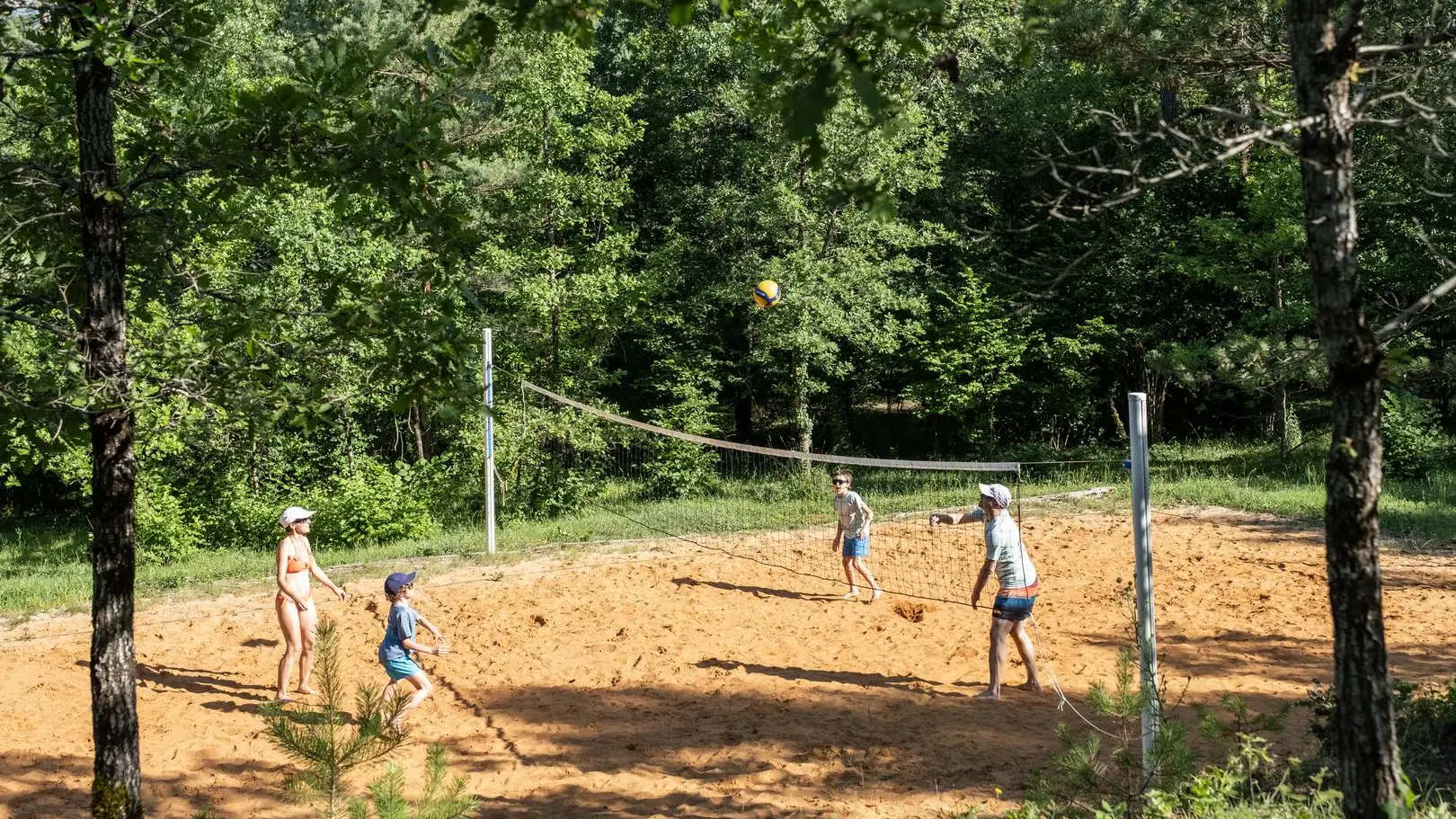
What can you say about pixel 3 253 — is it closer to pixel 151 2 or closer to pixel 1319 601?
pixel 151 2

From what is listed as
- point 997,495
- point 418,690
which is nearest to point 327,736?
point 418,690

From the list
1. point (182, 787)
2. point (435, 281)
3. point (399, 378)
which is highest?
point (435, 281)

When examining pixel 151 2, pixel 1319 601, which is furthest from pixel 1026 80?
pixel 151 2

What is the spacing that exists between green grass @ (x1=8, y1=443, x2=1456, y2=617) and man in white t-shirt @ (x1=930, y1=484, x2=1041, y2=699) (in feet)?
17.2

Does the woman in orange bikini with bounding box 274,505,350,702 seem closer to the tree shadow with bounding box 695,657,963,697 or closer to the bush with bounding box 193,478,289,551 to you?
the tree shadow with bounding box 695,657,963,697

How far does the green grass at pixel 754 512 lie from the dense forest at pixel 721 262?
1.29 m

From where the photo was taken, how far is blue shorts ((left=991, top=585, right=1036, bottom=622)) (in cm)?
805

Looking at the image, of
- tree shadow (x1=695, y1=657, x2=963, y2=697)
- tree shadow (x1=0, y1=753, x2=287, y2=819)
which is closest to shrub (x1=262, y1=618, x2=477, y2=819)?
tree shadow (x1=0, y1=753, x2=287, y2=819)

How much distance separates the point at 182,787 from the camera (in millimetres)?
7461

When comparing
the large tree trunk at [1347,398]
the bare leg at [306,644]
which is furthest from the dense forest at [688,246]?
the bare leg at [306,644]

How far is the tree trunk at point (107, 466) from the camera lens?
516 cm

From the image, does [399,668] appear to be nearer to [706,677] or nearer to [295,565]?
[295,565]

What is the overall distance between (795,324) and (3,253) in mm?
15277

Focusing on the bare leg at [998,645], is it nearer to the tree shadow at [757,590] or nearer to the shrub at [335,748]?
the tree shadow at [757,590]
